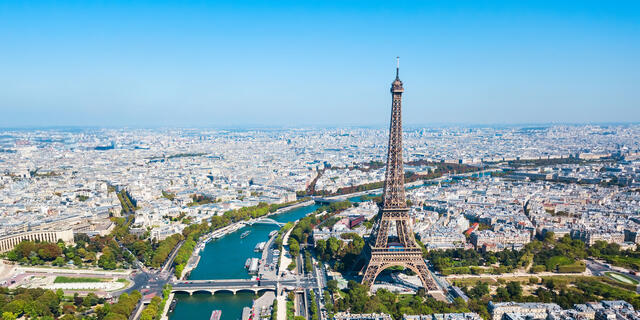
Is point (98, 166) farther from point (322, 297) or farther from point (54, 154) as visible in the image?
point (322, 297)

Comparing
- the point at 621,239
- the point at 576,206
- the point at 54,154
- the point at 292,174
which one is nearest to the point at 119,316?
the point at 621,239

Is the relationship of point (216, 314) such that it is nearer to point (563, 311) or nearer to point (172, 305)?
point (172, 305)

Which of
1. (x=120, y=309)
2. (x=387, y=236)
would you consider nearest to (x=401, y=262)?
(x=387, y=236)

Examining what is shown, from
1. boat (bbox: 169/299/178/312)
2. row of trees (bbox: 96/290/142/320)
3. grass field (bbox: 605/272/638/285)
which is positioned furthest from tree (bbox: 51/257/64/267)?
grass field (bbox: 605/272/638/285)

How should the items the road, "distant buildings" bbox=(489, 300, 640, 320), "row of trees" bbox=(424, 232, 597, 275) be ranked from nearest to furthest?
"distant buildings" bbox=(489, 300, 640, 320)
the road
"row of trees" bbox=(424, 232, 597, 275)

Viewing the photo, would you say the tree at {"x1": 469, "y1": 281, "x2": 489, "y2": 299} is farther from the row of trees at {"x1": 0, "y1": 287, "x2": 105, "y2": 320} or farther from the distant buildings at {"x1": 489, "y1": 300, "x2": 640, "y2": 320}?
the row of trees at {"x1": 0, "y1": 287, "x2": 105, "y2": 320}
